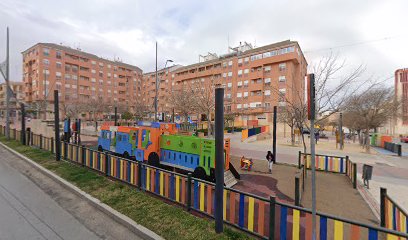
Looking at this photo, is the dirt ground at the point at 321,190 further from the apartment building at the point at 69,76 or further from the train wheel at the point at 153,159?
the apartment building at the point at 69,76

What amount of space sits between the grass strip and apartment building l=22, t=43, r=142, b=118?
49.0 meters

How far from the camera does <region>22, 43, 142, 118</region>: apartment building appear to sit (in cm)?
5803

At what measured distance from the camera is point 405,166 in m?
13.6

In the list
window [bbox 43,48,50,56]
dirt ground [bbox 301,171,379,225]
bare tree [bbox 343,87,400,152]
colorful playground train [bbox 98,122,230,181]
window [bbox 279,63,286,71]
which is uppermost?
window [bbox 43,48,50,56]

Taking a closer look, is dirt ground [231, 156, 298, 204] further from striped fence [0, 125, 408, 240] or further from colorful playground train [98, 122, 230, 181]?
striped fence [0, 125, 408, 240]

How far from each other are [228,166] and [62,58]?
70692 mm

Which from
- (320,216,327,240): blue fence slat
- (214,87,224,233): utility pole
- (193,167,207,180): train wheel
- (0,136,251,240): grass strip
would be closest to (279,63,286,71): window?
(193,167,207,180): train wheel

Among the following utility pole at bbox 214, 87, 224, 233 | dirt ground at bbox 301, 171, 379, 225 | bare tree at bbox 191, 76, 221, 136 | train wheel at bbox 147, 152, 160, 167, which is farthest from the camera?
bare tree at bbox 191, 76, 221, 136

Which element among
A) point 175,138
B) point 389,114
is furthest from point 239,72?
point 175,138

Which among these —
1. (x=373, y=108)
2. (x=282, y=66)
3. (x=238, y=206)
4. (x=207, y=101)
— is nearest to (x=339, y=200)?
(x=238, y=206)

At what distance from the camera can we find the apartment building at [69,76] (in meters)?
58.0

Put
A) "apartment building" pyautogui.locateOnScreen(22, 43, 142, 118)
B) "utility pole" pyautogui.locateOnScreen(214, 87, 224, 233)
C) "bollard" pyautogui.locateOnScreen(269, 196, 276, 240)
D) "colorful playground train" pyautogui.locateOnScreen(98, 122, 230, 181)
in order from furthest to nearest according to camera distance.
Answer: "apartment building" pyautogui.locateOnScreen(22, 43, 142, 118), "colorful playground train" pyautogui.locateOnScreen(98, 122, 230, 181), "utility pole" pyautogui.locateOnScreen(214, 87, 224, 233), "bollard" pyautogui.locateOnScreen(269, 196, 276, 240)

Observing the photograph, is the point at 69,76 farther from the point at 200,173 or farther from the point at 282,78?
the point at 200,173

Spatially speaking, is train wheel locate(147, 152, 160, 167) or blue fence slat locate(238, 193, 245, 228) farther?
train wheel locate(147, 152, 160, 167)
